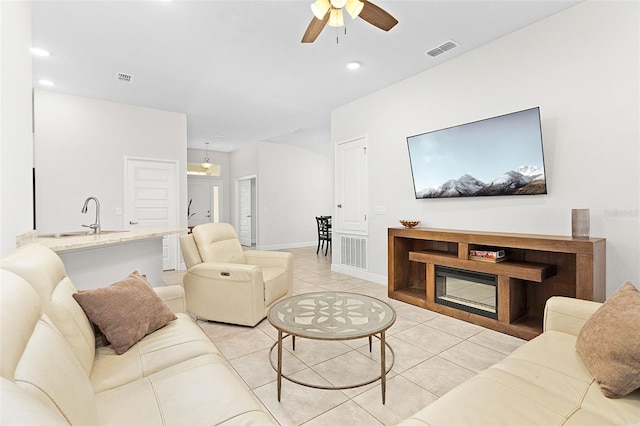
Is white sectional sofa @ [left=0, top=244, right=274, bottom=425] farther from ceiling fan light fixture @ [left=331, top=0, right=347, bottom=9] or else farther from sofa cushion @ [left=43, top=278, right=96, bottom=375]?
ceiling fan light fixture @ [left=331, top=0, right=347, bottom=9]

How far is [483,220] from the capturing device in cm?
338

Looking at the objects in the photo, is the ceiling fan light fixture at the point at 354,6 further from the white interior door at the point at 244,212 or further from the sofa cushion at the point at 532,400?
the white interior door at the point at 244,212

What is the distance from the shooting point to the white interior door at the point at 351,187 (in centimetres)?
488

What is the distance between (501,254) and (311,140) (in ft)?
19.2

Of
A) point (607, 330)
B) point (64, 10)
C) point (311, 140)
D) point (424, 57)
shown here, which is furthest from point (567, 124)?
point (311, 140)

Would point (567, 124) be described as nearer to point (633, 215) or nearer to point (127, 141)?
point (633, 215)

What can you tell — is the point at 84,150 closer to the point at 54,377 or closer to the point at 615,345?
the point at 54,377

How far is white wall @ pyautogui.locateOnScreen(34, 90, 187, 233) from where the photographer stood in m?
4.50

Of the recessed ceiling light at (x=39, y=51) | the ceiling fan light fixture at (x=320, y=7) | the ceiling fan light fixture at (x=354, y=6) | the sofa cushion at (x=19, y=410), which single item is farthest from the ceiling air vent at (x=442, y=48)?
the recessed ceiling light at (x=39, y=51)

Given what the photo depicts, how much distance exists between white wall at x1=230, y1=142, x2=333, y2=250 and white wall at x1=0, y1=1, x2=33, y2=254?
593 cm

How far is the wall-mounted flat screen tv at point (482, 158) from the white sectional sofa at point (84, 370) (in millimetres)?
3024

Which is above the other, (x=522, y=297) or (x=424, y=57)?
(x=424, y=57)

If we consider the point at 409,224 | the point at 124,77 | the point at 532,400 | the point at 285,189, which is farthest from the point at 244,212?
the point at 532,400

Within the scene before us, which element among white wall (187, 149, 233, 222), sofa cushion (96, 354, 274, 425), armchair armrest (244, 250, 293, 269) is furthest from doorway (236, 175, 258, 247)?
sofa cushion (96, 354, 274, 425)
